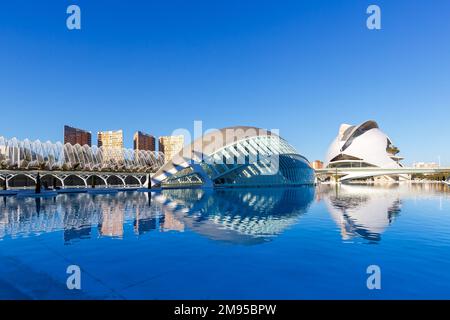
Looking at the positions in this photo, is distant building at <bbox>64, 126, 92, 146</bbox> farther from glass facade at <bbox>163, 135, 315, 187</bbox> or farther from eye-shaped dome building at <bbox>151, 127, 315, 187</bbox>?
eye-shaped dome building at <bbox>151, 127, 315, 187</bbox>

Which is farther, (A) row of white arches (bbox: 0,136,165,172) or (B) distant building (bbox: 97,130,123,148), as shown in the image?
(B) distant building (bbox: 97,130,123,148)

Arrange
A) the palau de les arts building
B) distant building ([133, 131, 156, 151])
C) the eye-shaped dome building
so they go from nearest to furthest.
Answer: the eye-shaped dome building < the palau de les arts building < distant building ([133, 131, 156, 151])

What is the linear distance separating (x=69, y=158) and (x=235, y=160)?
38.6 m

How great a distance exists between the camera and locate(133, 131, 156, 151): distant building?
107250 mm

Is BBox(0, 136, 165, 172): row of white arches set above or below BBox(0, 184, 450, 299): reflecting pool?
above

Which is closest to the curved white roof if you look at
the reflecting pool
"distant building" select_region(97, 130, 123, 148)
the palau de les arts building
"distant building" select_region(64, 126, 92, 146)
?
the palau de les arts building

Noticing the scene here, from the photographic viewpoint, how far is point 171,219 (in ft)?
48.1

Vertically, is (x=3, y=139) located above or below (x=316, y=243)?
above

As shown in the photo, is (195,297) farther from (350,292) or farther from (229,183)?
(229,183)

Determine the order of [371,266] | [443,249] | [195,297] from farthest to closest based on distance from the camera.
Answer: [443,249] → [371,266] → [195,297]

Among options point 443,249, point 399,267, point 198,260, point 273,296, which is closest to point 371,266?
point 399,267

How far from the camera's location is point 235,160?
48.5m

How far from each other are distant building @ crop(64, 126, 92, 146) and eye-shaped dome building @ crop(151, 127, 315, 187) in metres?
57.2
